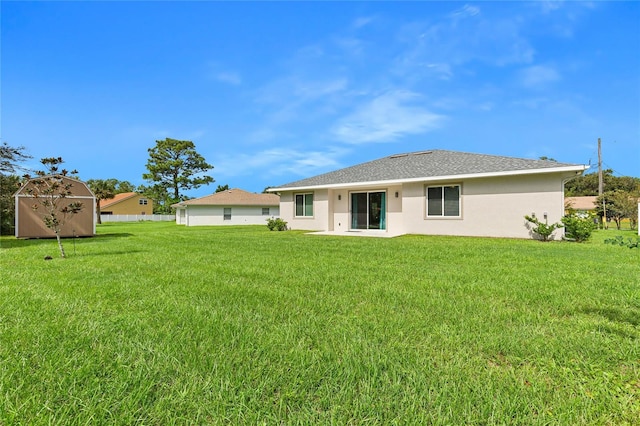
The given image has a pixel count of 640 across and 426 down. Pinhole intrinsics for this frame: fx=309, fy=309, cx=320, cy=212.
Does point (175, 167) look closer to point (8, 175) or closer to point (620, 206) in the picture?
point (8, 175)

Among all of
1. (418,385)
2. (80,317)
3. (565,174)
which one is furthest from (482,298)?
(565,174)

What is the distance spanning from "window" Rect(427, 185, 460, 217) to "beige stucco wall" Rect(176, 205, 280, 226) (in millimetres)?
20058

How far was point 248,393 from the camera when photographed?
1.88 meters

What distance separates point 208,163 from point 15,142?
104 feet

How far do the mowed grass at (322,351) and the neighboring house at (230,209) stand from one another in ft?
86.9

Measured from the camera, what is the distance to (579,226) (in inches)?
441

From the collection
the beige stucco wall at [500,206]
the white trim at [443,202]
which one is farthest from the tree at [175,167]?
the beige stucco wall at [500,206]

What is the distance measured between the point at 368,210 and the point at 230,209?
19.0 metres

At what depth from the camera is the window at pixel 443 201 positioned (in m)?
13.7

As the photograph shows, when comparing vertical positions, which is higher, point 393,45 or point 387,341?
point 393,45

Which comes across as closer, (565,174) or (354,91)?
(565,174)

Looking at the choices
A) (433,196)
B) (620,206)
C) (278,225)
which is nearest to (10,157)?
(278,225)

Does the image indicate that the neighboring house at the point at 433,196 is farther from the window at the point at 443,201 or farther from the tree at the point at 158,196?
the tree at the point at 158,196

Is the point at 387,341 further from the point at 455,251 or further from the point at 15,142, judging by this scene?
the point at 15,142
